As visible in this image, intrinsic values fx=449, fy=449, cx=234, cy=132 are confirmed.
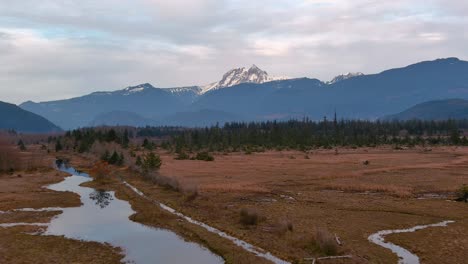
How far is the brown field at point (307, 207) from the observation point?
125 feet

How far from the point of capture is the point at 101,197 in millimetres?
72125

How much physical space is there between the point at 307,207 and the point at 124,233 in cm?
2365

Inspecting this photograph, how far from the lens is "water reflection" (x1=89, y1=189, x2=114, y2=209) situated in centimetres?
6581

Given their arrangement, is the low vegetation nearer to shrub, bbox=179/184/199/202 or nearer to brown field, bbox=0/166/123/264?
brown field, bbox=0/166/123/264

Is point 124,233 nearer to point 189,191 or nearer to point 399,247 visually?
point 189,191

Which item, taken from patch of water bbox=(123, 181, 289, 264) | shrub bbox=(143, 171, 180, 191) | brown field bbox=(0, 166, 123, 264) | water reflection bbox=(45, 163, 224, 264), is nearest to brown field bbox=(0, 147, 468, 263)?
brown field bbox=(0, 166, 123, 264)

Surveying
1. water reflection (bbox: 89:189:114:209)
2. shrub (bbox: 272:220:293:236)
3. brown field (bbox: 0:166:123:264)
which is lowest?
water reflection (bbox: 89:189:114:209)

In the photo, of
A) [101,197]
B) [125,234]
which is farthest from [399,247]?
[101,197]

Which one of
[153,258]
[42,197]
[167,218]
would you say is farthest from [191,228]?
[42,197]

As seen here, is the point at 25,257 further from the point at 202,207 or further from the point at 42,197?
the point at 42,197

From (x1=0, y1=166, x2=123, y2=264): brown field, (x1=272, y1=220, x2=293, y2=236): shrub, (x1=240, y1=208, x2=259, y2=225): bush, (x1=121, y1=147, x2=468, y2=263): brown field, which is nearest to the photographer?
(x1=0, y1=166, x2=123, y2=264): brown field

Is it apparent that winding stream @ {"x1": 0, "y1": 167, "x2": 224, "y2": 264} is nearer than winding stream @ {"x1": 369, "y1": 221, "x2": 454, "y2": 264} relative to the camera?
No

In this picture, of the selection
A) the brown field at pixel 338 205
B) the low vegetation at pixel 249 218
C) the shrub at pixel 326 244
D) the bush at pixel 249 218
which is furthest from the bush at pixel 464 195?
the shrub at pixel 326 244

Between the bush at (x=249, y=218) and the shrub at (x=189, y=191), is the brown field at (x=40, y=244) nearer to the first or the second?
the bush at (x=249, y=218)
